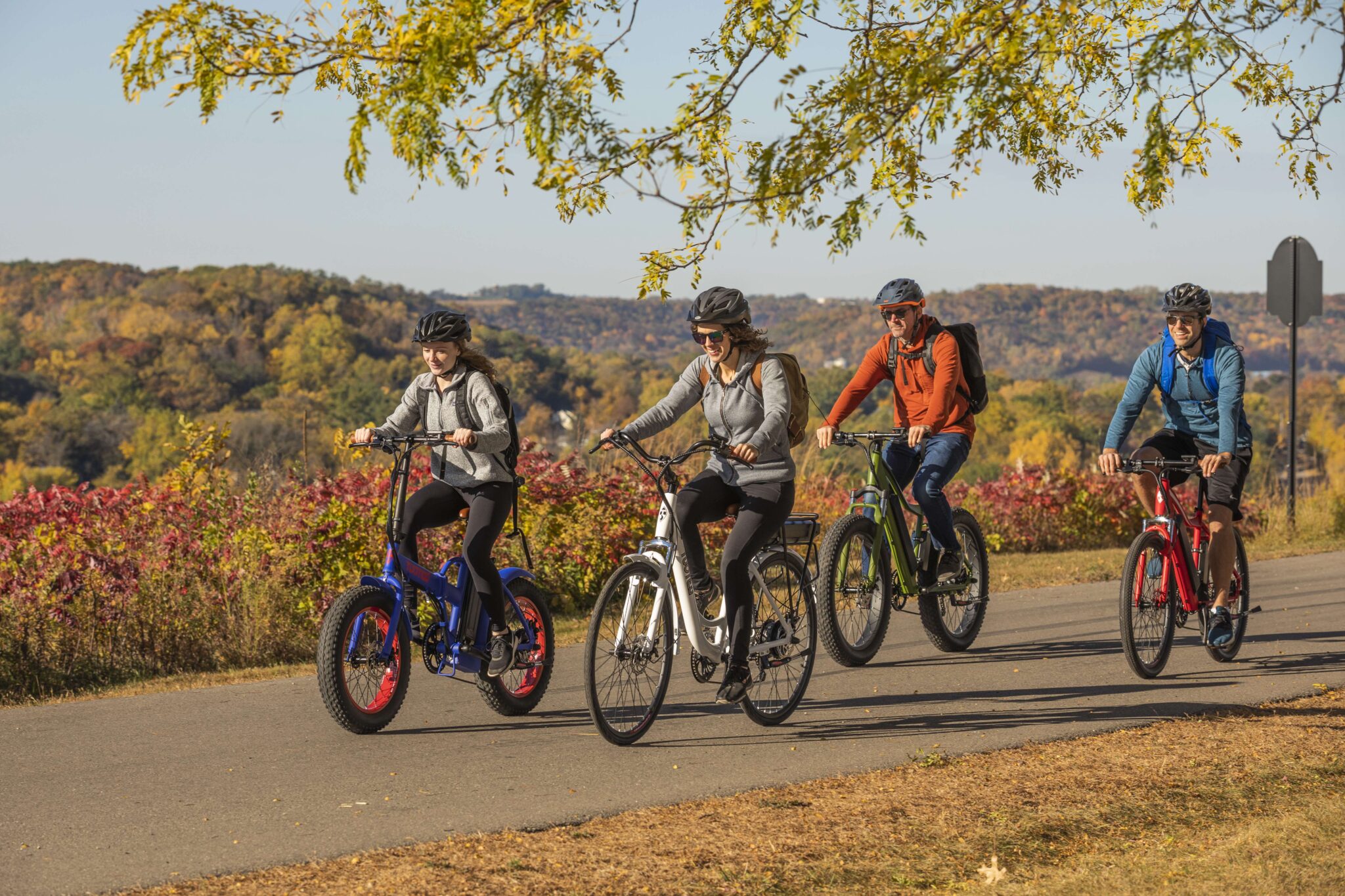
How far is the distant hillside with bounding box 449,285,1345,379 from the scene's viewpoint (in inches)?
5221

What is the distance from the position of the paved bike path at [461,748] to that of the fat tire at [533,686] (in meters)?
0.08

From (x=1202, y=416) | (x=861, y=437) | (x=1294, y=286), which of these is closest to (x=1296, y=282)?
(x=1294, y=286)

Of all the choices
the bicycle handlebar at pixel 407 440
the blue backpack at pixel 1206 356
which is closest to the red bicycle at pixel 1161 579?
the blue backpack at pixel 1206 356

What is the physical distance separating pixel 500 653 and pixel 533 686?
443 millimetres

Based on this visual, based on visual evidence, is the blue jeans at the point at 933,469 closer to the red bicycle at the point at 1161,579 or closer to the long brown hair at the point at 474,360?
the red bicycle at the point at 1161,579

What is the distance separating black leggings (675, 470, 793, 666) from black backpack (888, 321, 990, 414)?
220 centimetres

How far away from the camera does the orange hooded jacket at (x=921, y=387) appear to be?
8.34 metres

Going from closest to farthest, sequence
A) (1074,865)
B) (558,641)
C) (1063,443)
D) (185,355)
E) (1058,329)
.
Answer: (1074,865)
(558,641)
(1063,443)
(185,355)
(1058,329)

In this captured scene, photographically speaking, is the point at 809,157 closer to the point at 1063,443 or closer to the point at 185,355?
the point at 1063,443

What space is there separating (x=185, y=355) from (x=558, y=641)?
260ft

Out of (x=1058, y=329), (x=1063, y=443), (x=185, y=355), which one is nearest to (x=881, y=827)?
(x=1063, y=443)

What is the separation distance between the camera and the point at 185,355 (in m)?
83.6

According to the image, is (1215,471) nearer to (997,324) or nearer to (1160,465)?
(1160,465)

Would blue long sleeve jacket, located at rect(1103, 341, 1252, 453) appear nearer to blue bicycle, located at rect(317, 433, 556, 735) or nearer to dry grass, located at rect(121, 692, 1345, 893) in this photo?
dry grass, located at rect(121, 692, 1345, 893)
